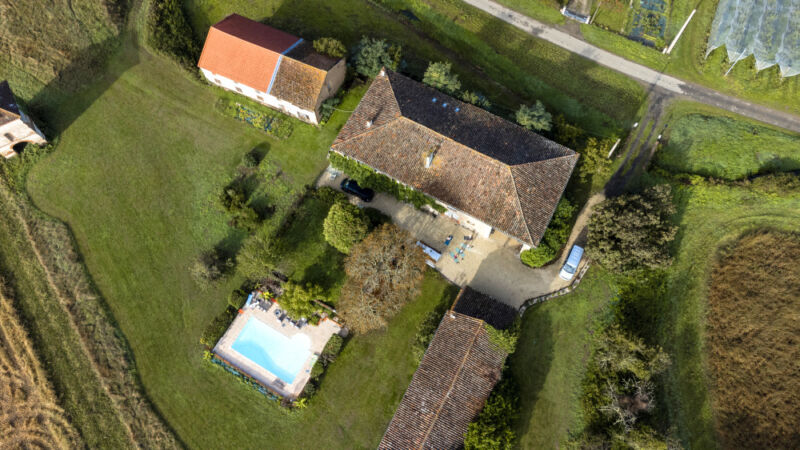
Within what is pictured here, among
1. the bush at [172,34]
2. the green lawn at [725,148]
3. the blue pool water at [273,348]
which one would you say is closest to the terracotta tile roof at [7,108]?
the bush at [172,34]

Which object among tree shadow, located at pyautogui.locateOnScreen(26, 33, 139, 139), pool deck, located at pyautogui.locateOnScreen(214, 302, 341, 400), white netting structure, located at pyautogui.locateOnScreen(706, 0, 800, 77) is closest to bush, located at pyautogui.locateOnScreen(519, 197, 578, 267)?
pool deck, located at pyautogui.locateOnScreen(214, 302, 341, 400)

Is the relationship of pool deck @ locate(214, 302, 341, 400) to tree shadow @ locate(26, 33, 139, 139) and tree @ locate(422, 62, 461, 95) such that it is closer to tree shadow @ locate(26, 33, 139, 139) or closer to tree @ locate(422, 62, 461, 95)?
tree @ locate(422, 62, 461, 95)

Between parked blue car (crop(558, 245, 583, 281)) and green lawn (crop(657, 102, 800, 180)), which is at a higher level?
green lawn (crop(657, 102, 800, 180))

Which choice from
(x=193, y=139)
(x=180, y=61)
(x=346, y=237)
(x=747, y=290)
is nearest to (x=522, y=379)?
(x=346, y=237)

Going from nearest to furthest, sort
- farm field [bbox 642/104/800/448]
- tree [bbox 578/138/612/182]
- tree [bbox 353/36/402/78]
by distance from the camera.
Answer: farm field [bbox 642/104/800/448] < tree [bbox 578/138/612/182] < tree [bbox 353/36/402/78]

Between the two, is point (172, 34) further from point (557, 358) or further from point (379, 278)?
point (557, 358)

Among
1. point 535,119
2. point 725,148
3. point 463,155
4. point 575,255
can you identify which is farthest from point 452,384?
point 725,148

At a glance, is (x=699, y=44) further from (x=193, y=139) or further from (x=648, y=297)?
(x=193, y=139)
